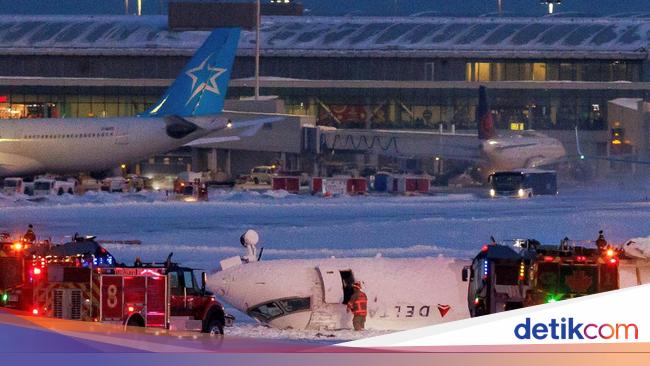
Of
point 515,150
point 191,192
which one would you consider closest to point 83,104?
point 515,150

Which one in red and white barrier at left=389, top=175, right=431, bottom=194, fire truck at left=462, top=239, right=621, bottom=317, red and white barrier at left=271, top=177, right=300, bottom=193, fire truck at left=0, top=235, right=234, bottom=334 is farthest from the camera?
red and white barrier at left=389, top=175, right=431, bottom=194

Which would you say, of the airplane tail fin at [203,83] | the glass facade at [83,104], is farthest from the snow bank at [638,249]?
the glass facade at [83,104]

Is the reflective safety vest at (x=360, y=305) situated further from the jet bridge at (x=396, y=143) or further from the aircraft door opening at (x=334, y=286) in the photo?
the jet bridge at (x=396, y=143)

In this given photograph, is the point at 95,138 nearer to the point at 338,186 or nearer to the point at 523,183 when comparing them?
the point at 338,186

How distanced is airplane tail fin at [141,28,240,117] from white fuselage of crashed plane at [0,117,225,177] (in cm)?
162

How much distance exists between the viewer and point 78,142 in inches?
2196

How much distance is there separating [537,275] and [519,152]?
50510 millimetres

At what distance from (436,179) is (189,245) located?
125ft

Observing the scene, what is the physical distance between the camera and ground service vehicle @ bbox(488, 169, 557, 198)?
58.0 meters

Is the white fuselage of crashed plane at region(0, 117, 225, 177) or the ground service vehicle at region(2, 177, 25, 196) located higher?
the white fuselage of crashed plane at region(0, 117, 225, 177)

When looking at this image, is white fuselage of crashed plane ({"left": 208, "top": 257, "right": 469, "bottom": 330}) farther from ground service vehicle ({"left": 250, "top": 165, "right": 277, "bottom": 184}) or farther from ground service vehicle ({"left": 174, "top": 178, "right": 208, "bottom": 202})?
ground service vehicle ({"left": 250, "top": 165, "right": 277, "bottom": 184})

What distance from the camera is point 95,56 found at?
8669cm

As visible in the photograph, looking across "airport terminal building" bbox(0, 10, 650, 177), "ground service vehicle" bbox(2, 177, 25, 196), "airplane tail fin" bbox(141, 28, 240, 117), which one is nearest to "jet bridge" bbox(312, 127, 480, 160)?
"airplane tail fin" bbox(141, 28, 240, 117)

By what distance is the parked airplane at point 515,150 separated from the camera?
A: 67188 millimetres
